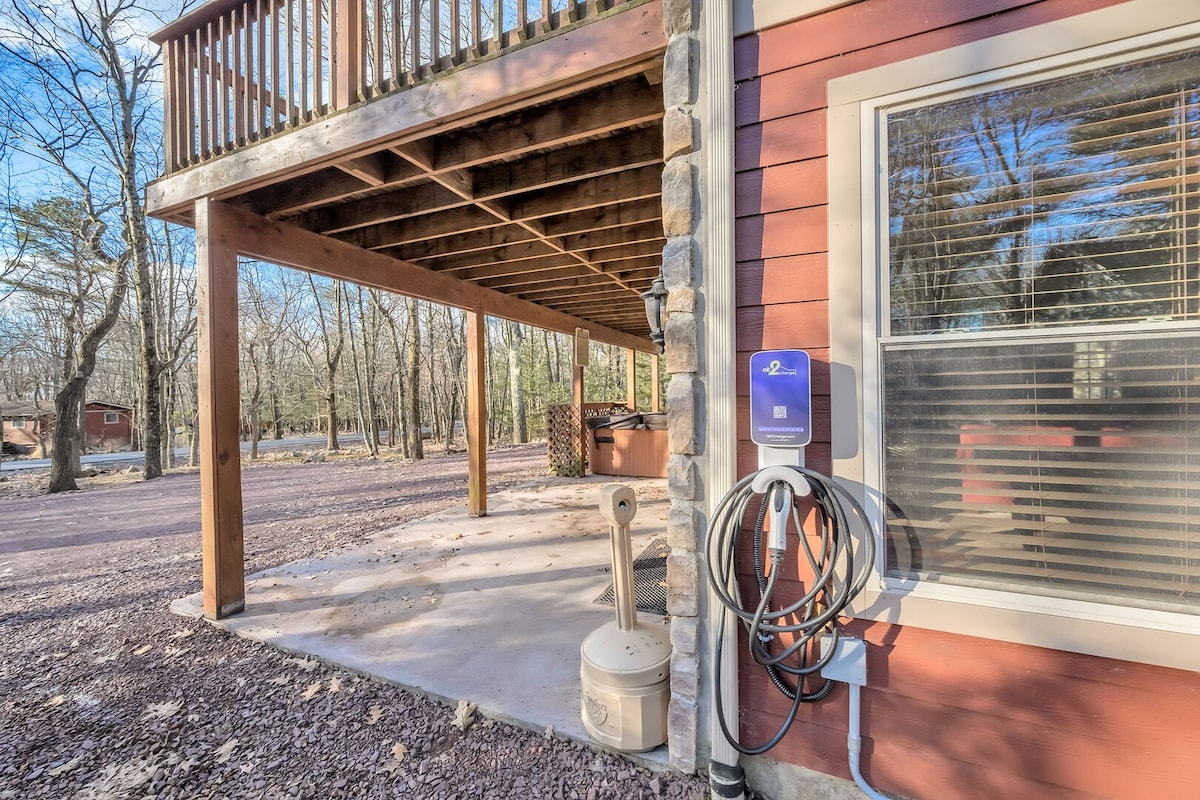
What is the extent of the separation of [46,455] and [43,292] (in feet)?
44.5

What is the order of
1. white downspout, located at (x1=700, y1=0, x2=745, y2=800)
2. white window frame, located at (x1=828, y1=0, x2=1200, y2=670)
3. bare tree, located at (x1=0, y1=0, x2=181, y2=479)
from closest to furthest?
white window frame, located at (x1=828, y1=0, x2=1200, y2=670) → white downspout, located at (x1=700, y1=0, x2=745, y2=800) → bare tree, located at (x1=0, y1=0, x2=181, y2=479)

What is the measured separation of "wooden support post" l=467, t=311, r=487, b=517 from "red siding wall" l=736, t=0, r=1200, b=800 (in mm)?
3959

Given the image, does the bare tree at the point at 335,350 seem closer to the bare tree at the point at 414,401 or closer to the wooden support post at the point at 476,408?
the bare tree at the point at 414,401

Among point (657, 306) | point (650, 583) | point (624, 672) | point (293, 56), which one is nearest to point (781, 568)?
point (624, 672)

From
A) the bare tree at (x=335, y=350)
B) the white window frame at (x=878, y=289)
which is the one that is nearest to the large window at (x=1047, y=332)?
the white window frame at (x=878, y=289)

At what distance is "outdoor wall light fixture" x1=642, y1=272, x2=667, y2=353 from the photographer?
181 cm

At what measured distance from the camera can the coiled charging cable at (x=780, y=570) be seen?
1.33m

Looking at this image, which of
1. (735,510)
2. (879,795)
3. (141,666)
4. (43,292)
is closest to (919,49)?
(735,510)

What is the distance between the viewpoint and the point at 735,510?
4.85 ft

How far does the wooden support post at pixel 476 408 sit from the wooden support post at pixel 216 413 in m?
2.34

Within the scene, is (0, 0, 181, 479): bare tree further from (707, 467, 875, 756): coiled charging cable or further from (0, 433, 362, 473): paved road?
(707, 467, 875, 756): coiled charging cable

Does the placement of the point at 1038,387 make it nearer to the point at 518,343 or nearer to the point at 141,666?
the point at 141,666

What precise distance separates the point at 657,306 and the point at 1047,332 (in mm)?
1141

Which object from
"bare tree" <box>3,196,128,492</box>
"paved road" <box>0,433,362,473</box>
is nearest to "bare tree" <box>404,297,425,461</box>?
"bare tree" <box>3,196,128,492</box>
